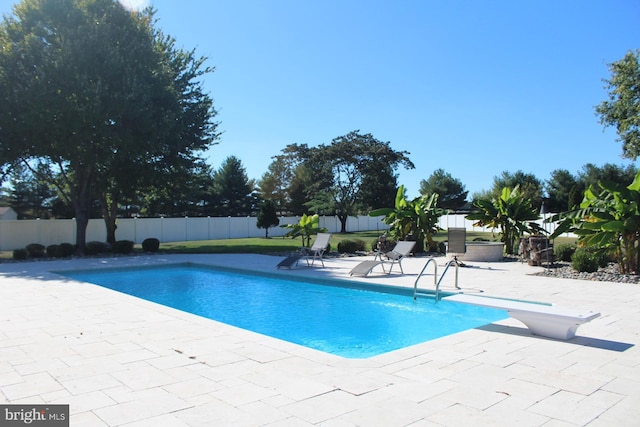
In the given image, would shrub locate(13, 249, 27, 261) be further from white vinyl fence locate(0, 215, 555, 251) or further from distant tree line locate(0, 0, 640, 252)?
white vinyl fence locate(0, 215, 555, 251)

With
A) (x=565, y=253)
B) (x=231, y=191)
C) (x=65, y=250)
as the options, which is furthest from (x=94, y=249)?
(x=231, y=191)

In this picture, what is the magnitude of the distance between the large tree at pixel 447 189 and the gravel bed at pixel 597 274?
50.1 metres

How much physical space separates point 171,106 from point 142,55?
2.34 metres

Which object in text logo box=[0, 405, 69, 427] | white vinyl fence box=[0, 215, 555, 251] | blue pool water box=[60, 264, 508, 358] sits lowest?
blue pool water box=[60, 264, 508, 358]

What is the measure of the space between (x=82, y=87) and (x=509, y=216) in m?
17.0

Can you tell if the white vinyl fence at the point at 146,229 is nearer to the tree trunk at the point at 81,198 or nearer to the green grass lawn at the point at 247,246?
the green grass lawn at the point at 247,246

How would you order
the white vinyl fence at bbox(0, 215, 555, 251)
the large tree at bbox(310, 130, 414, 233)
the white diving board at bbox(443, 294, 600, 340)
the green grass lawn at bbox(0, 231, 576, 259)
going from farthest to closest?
1. the large tree at bbox(310, 130, 414, 233)
2. the white vinyl fence at bbox(0, 215, 555, 251)
3. the green grass lawn at bbox(0, 231, 576, 259)
4. the white diving board at bbox(443, 294, 600, 340)

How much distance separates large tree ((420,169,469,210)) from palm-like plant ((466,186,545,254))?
45.5 m

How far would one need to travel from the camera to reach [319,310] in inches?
372

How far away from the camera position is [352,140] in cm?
4519

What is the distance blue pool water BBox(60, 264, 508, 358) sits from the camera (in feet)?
24.3

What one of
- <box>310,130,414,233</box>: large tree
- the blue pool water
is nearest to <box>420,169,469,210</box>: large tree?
<box>310,130,414,233</box>: large tree

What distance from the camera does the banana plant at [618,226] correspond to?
10734 millimetres

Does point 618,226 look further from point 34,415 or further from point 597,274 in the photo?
point 34,415
